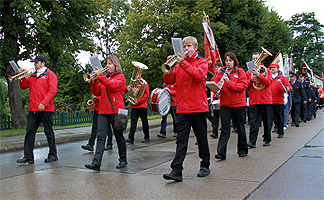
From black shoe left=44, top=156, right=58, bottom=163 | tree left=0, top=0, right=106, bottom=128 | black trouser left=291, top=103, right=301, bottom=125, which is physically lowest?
black shoe left=44, top=156, right=58, bottom=163

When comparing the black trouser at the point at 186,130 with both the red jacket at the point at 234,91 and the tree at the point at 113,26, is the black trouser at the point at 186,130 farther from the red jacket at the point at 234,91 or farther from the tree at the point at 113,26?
the tree at the point at 113,26

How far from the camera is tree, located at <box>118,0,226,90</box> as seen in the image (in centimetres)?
2741

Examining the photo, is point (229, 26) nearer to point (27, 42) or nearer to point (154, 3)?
point (154, 3)

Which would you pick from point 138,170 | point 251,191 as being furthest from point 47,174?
point 251,191

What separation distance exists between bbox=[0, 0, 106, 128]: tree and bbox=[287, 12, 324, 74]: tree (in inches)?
1826

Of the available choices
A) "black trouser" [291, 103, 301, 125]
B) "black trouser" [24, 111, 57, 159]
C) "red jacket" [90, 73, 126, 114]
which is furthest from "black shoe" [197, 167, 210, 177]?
"black trouser" [291, 103, 301, 125]

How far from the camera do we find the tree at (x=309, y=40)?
5822 cm

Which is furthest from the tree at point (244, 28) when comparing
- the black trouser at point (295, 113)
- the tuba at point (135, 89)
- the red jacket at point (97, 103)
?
the red jacket at point (97, 103)

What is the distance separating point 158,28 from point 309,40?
43.4 m

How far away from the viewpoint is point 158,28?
28.8 m

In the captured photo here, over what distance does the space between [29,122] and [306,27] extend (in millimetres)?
65600

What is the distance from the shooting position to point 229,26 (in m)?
29.9

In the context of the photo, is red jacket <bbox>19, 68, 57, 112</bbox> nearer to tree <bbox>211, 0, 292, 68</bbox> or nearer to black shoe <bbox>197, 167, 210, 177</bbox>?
black shoe <bbox>197, 167, 210, 177</bbox>

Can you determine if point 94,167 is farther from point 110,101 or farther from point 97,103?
point 97,103
